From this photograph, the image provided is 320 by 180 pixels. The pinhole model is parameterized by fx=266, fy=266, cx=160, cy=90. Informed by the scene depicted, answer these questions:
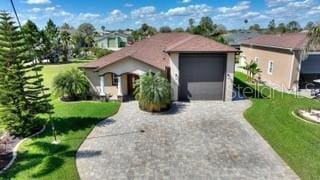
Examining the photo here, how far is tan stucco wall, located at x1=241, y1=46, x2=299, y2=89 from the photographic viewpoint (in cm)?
2327

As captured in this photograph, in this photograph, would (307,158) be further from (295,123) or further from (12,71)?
(12,71)

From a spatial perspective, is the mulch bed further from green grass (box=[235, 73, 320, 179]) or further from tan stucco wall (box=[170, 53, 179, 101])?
green grass (box=[235, 73, 320, 179])

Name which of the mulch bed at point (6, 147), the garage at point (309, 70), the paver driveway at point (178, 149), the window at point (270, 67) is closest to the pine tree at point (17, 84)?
the mulch bed at point (6, 147)

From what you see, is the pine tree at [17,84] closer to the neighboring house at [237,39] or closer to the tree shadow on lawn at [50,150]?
the tree shadow on lawn at [50,150]

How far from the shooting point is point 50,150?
1190 centimetres

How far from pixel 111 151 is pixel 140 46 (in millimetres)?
16192

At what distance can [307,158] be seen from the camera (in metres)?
11.2

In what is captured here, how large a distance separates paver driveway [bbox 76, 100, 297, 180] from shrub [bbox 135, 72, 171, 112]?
0.71m

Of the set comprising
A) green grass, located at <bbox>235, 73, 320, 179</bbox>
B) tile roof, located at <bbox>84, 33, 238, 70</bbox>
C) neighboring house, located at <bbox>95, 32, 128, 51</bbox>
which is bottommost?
green grass, located at <bbox>235, 73, 320, 179</bbox>

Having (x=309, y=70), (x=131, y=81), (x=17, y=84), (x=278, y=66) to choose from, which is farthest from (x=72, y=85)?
(x=309, y=70)

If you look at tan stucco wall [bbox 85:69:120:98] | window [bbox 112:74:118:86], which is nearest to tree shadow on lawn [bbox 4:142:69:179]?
tan stucco wall [bbox 85:69:120:98]

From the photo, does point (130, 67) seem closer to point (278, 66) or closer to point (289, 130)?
point (289, 130)

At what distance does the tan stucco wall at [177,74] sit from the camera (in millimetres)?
19041

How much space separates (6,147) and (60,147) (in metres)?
2.60
